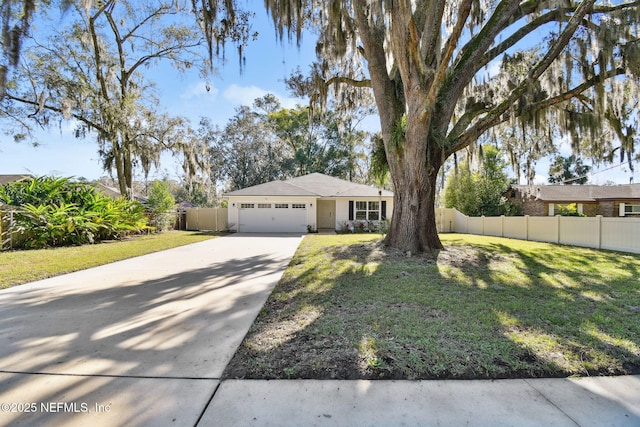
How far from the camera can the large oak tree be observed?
7176mm

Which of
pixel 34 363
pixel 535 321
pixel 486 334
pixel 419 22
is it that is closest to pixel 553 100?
pixel 419 22

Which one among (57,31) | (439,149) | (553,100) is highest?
(57,31)

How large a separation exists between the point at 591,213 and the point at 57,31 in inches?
1297

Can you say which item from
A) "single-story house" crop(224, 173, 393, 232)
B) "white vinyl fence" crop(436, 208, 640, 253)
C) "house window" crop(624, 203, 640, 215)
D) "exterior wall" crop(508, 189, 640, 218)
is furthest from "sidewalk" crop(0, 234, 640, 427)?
"house window" crop(624, 203, 640, 215)

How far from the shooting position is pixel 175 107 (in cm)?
1734

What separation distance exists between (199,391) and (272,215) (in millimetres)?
15913

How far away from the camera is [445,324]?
3549 mm

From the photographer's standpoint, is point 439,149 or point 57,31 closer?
point 439,149

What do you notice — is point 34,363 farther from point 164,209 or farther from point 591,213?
point 591,213

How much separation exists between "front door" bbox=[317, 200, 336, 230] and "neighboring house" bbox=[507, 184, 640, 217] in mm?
12249

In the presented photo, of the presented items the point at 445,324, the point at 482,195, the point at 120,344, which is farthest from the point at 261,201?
the point at 445,324

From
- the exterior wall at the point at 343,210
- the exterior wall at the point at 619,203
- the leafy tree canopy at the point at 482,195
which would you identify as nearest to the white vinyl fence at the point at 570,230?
the leafy tree canopy at the point at 482,195

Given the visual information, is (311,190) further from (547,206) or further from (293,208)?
(547,206)

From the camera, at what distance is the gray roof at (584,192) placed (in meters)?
19.4
